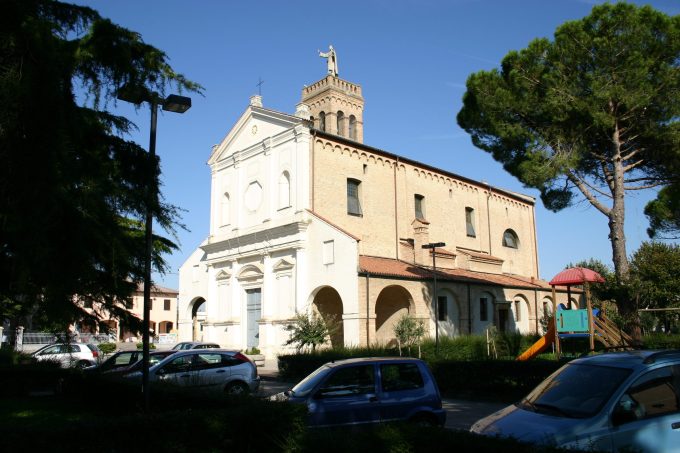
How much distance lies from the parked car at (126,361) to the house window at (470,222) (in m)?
26.1

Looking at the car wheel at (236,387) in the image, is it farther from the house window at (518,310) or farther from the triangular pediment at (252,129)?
the house window at (518,310)

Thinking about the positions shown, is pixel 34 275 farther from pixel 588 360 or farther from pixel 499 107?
pixel 499 107

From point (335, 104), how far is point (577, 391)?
4197 centimetres

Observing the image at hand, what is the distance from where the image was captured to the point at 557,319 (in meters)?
21.1

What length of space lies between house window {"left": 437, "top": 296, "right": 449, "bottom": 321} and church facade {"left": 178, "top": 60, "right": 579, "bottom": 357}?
67 millimetres

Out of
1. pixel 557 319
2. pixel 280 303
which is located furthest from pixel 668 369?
pixel 280 303

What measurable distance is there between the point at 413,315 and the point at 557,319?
7.40m

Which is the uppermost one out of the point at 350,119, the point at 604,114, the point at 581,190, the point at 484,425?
the point at 350,119

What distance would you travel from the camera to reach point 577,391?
6605mm

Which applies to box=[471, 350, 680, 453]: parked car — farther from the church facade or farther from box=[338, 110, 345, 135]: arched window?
box=[338, 110, 345, 135]: arched window

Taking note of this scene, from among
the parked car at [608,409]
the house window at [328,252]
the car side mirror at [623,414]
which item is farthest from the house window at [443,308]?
the car side mirror at [623,414]

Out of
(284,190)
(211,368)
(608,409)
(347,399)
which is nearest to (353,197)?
(284,190)

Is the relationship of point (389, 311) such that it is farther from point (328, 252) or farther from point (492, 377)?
point (492, 377)

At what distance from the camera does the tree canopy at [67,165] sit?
5359 mm
